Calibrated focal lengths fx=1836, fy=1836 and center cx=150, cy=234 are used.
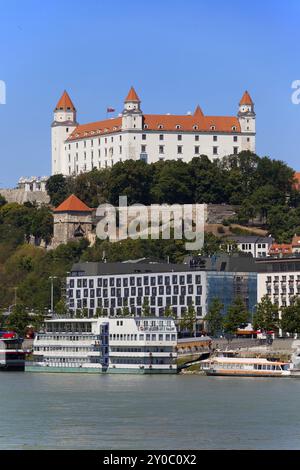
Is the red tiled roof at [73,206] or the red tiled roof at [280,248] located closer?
the red tiled roof at [280,248]

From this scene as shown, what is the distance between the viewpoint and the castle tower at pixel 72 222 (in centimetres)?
12500

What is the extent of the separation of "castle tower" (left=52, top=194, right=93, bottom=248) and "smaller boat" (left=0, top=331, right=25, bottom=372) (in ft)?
106

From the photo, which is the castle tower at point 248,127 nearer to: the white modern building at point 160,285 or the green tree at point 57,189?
the green tree at point 57,189

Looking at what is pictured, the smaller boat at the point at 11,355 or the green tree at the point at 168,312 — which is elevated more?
the green tree at the point at 168,312

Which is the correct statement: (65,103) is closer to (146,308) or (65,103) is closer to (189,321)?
(146,308)

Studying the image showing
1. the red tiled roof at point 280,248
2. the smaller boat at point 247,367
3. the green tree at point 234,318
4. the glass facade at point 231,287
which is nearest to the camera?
the smaller boat at point 247,367

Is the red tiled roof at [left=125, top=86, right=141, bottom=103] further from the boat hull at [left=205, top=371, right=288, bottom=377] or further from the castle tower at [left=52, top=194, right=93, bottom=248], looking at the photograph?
the boat hull at [left=205, top=371, right=288, bottom=377]

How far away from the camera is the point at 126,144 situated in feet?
434

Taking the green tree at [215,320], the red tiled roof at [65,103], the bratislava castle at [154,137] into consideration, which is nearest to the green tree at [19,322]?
the green tree at [215,320]

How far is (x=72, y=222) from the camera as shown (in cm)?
12512

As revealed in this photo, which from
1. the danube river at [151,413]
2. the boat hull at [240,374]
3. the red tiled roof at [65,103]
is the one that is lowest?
the danube river at [151,413]

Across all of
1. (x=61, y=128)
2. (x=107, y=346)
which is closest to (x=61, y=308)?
(x=107, y=346)

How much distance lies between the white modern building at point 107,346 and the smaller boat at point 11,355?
8.05ft

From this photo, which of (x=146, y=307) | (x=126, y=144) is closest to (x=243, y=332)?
(x=146, y=307)
